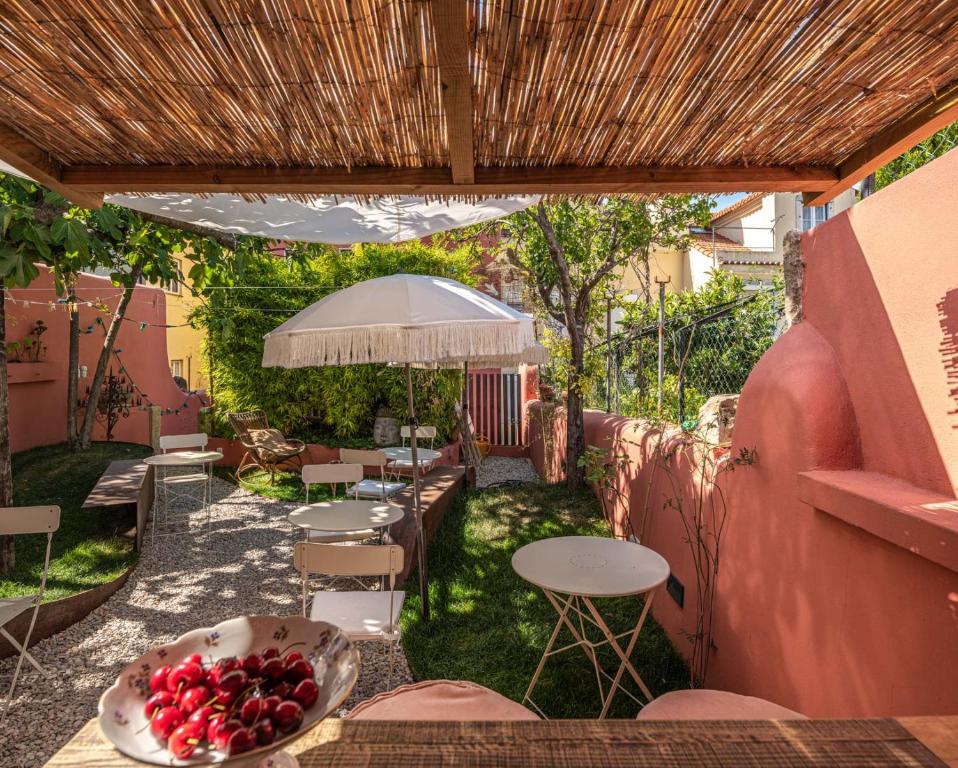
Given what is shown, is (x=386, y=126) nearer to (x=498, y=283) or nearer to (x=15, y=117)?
(x=15, y=117)

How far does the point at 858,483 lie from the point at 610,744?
1.36m

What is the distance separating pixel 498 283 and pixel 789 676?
616 inches

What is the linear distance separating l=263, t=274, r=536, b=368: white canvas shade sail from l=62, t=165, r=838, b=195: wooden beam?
98 centimetres

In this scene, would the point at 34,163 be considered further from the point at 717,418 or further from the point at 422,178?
the point at 717,418

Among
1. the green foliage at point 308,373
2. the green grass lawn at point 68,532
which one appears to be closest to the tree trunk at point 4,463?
the green grass lawn at point 68,532

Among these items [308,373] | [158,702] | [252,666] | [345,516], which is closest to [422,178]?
[252,666]

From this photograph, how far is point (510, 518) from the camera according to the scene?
671cm

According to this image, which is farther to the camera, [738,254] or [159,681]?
[738,254]

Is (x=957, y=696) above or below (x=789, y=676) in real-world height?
above

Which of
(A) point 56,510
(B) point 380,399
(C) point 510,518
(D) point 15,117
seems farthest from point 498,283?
(D) point 15,117

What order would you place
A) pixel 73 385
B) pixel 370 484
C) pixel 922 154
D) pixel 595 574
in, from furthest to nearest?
pixel 73 385 → pixel 370 484 → pixel 922 154 → pixel 595 574

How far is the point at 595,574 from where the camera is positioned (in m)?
2.79

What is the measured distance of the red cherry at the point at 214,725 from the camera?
3.38 ft

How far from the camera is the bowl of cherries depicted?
1.04m
